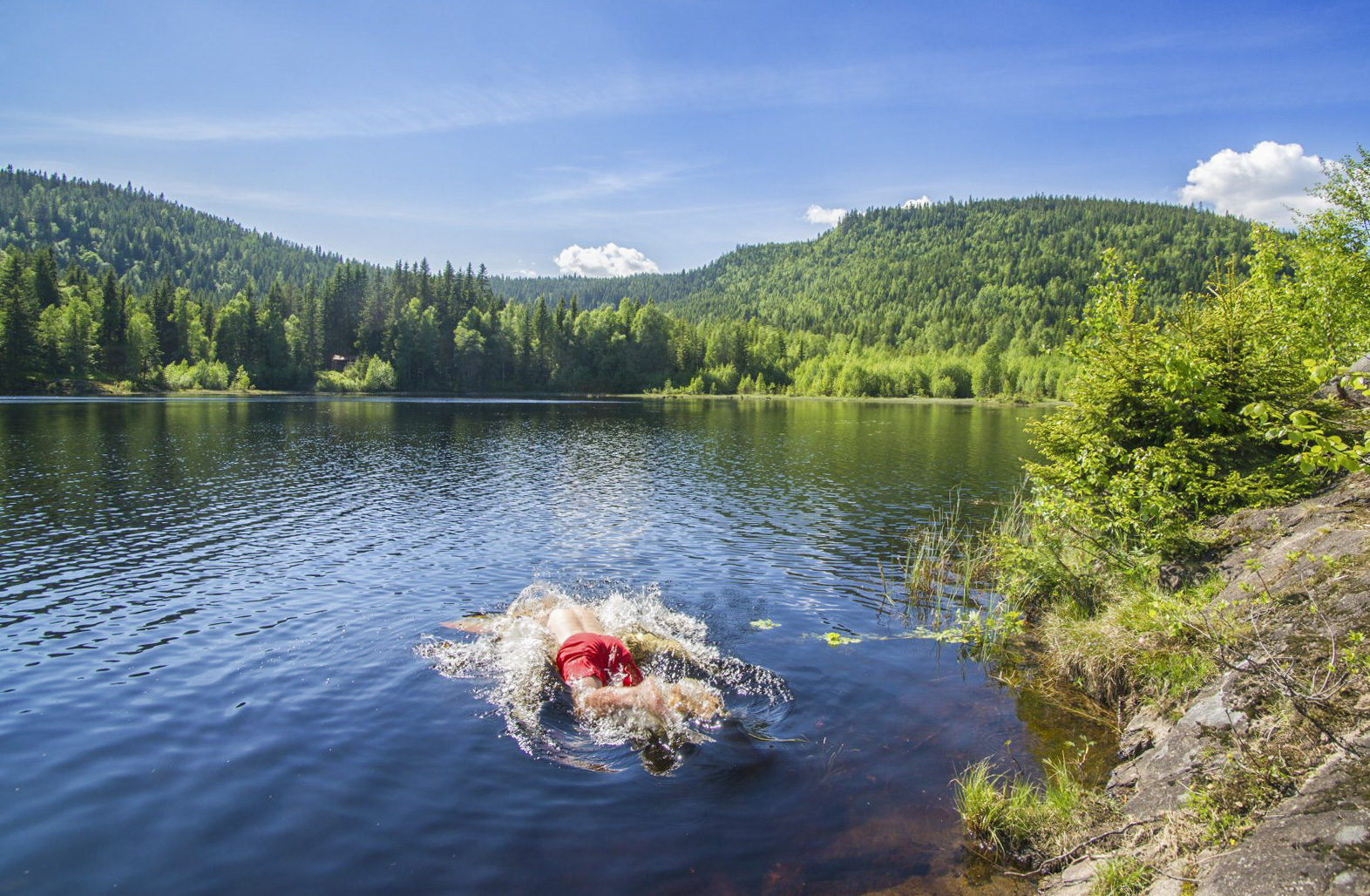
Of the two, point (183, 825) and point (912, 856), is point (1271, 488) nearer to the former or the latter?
point (912, 856)

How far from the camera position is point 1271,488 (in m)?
13.4

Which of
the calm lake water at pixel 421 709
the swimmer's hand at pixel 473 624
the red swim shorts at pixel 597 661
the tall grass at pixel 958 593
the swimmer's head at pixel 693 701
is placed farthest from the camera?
the swimmer's hand at pixel 473 624

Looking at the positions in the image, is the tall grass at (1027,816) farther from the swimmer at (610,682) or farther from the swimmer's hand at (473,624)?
the swimmer's hand at (473,624)

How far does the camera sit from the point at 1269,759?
6.81 metres

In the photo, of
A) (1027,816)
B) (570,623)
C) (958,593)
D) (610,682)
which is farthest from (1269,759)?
(958,593)

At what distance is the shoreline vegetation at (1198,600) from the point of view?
6207mm

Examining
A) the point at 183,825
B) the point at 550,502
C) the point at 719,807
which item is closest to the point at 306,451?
the point at 550,502

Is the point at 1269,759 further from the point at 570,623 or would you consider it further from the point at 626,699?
the point at 570,623

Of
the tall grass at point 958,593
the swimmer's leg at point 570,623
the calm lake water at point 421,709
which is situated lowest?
the calm lake water at point 421,709

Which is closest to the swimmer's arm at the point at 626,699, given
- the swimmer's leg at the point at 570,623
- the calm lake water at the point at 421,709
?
the calm lake water at the point at 421,709

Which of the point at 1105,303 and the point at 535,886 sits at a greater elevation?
the point at 1105,303

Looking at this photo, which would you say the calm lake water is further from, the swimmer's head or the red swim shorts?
the red swim shorts

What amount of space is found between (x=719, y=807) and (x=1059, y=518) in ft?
33.1

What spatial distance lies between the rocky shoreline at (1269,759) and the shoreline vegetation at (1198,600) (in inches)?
1.1
